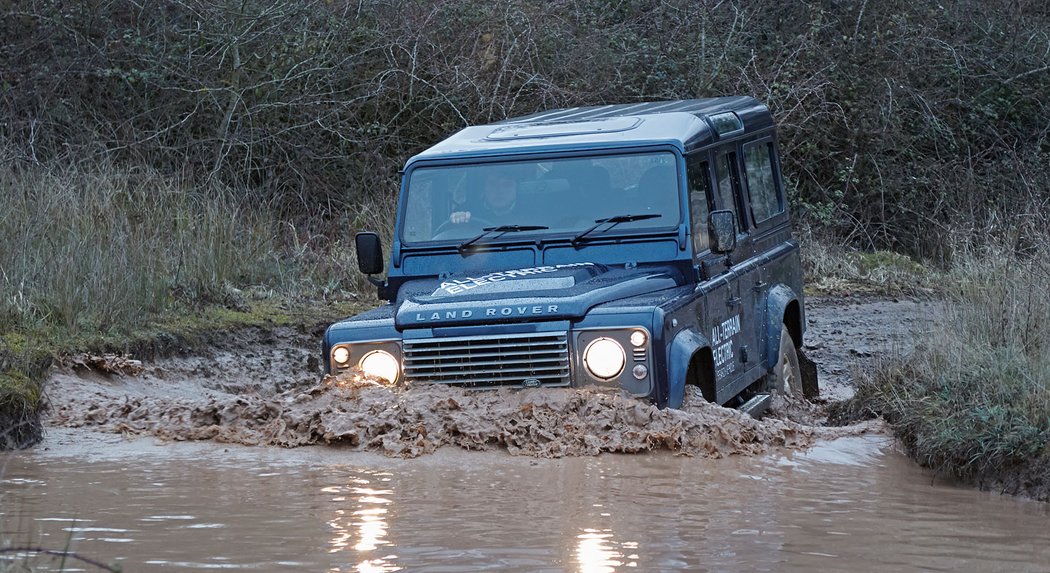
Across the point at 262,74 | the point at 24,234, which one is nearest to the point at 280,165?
the point at 262,74

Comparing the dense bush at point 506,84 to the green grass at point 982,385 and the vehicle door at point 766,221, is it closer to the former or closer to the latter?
the vehicle door at point 766,221

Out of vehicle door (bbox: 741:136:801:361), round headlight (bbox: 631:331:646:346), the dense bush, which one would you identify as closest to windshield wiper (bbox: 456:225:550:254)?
round headlight (bbox: 631:331:646:346)

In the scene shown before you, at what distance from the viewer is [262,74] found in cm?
1569

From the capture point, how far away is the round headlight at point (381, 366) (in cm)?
672

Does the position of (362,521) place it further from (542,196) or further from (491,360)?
(542,196)

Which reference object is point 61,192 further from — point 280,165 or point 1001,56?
point 1001,56

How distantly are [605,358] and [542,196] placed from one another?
135 centimetres

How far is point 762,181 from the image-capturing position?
9031 mm

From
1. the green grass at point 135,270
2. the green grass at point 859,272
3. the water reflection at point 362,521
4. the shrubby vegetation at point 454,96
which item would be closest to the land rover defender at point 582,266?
the water reflection at point 362,521

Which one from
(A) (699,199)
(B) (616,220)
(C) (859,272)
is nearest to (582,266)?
(B) (616,220)

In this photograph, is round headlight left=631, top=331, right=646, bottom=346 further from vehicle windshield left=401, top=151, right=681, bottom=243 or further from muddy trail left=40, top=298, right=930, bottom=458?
vehicle windshield left=401, top=151, right=681, bottom=243

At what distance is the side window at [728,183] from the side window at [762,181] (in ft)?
0.83

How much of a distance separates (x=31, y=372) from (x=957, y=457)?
4835mm

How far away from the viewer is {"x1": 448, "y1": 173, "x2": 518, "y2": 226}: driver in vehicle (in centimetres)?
751
